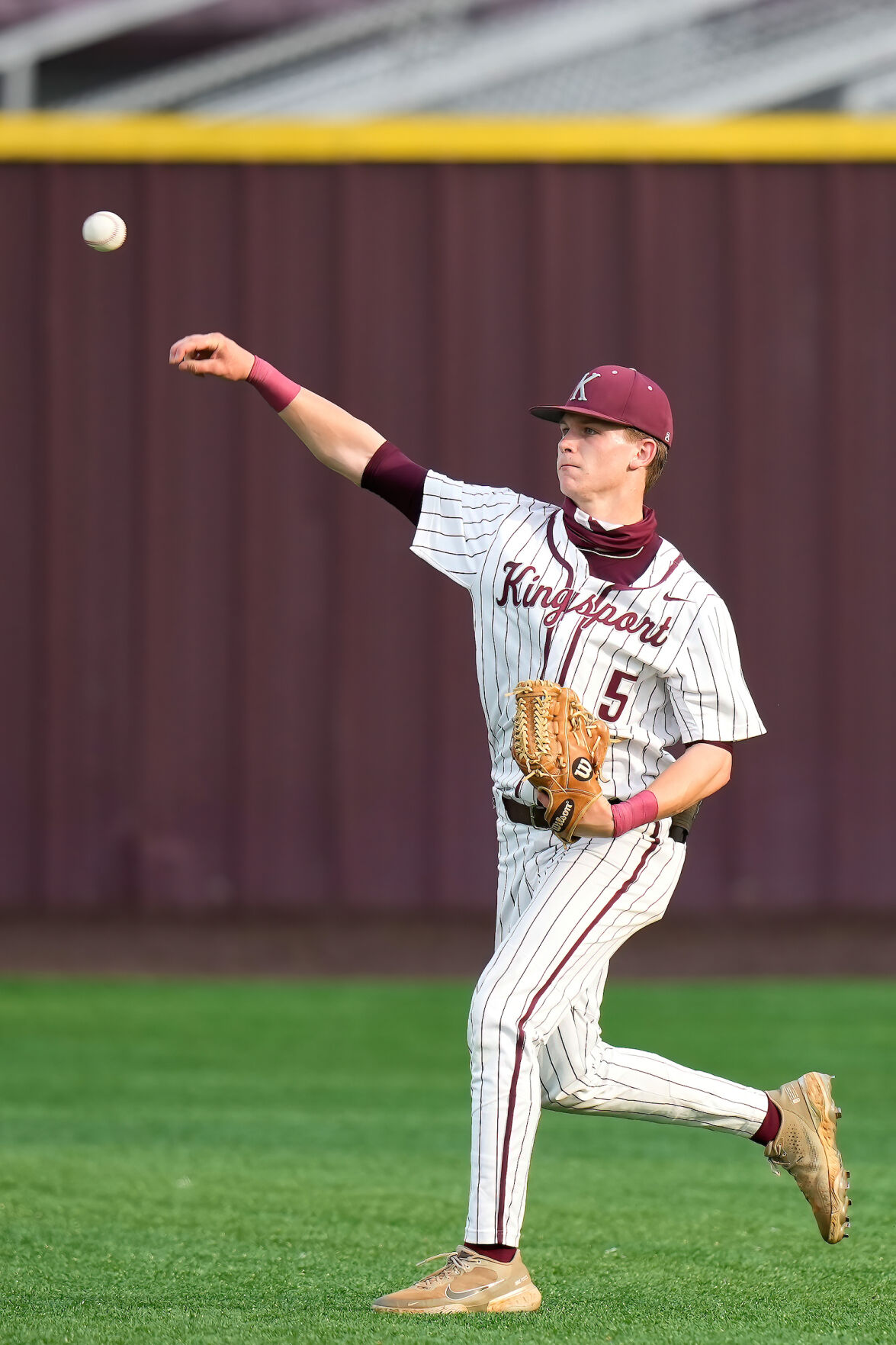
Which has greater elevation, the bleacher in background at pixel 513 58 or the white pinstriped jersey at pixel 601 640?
the bleacher in background at pixel 513 58

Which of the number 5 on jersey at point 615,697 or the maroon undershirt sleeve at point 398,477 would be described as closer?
the number 5 on jersey at point 615,697

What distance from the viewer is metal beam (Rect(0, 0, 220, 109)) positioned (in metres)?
11.9

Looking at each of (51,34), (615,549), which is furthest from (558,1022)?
(51,34)

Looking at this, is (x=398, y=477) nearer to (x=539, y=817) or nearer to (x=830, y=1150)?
(x=539, y=817)

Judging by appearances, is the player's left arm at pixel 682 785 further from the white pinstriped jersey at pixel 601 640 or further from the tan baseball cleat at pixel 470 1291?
the tan baseball cleat at pixel 470 1291

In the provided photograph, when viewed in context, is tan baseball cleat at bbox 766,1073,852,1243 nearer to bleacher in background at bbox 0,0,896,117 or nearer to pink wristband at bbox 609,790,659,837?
pink wristband at bbox 609,790,659,837

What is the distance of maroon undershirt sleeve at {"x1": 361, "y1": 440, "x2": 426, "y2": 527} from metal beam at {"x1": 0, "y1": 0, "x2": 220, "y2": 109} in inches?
348

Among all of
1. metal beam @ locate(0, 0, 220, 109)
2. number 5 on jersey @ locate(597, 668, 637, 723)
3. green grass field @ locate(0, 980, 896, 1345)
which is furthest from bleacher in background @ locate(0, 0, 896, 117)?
number 5 on jersey @ locate(597, 668, 637, 723)

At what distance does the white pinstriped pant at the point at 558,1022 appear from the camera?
11.5 ft

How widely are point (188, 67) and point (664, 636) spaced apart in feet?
37.8

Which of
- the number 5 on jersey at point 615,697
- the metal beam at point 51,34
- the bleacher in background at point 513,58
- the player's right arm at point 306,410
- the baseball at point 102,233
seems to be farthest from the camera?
the bleacher in background at point 513,58

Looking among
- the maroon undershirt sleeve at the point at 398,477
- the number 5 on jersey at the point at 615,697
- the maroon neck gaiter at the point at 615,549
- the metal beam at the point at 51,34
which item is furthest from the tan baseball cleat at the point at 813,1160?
the metal beam at the point at 51,34

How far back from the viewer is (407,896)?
910 cm

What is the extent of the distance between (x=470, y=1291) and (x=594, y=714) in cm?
115
